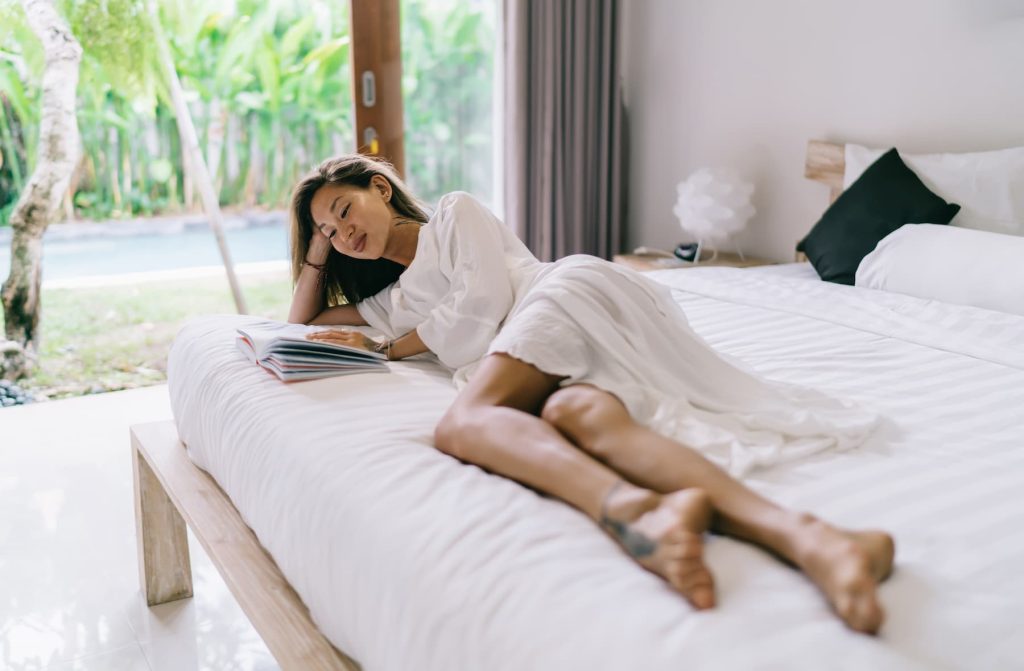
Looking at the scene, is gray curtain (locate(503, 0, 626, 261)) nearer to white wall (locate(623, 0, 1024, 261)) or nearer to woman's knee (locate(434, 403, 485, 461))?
white wall (locate(623, 0, 1024, 261))

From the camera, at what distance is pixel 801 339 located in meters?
2.15

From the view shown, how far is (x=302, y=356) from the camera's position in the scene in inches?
69.7

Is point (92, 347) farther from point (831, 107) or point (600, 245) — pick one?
point (831, 107)

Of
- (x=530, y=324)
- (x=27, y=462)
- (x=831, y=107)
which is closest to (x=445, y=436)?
(x=530, y=324)

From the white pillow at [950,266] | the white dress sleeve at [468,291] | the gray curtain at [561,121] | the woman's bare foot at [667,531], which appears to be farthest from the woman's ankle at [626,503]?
the gray curtain at [561,121]

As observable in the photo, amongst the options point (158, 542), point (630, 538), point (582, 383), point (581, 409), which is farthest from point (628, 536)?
point (158, 542)

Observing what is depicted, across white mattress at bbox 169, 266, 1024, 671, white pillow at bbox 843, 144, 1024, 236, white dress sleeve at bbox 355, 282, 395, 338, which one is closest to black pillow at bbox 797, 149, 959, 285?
white pillow at bbox 843, 144, 1024, 236

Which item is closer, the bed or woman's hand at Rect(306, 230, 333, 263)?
the bed

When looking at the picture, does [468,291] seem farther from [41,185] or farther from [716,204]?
[41,185]

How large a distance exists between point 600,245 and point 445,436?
3.11 m

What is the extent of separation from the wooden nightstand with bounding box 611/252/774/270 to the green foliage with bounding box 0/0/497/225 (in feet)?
3.29

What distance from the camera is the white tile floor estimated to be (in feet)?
6.23

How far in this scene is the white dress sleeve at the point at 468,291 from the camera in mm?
1870

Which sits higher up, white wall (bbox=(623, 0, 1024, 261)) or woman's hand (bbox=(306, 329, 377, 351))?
white wall (bbox=(623, 0, 1024, 261))
